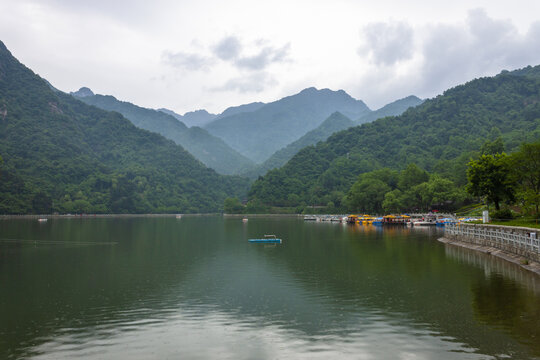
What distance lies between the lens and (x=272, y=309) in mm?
28500

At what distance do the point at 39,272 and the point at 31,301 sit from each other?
51.3ft

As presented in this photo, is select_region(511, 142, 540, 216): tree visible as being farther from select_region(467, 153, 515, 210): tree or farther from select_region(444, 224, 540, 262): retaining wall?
select_region(444, 224, 540, 262): retaining wall

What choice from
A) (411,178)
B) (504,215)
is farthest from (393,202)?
(504,215)

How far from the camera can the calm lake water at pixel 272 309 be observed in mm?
20328

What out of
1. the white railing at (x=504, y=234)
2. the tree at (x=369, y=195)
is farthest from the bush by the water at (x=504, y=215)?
the tree at (x=369, y=195)

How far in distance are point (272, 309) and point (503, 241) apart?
123ft

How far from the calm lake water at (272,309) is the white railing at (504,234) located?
2.96m

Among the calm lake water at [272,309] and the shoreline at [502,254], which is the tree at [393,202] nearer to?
the shoreline at [502,254]

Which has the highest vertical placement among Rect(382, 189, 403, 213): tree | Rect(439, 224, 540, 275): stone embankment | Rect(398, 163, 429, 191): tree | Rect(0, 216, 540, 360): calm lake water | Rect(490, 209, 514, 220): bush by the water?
Rect(398, 163, 429, 191): tree

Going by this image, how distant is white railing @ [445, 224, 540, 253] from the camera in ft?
137

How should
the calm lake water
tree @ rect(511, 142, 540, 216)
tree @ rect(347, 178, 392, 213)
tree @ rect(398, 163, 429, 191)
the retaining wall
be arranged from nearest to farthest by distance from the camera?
the calm lake water
the retaining wall
tree @ rect(511, 142, 540, 216)
tree @ rect(398, 163, 429, 191)
tree @ rect(347, 178, 392, 213)

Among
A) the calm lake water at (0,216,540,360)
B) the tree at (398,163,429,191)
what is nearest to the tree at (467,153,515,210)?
the calm lake water at (0,216,540,360)

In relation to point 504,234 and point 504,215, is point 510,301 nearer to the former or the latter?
point 504,234

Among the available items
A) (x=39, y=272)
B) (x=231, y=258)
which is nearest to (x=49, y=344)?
(x=39, y=272)
